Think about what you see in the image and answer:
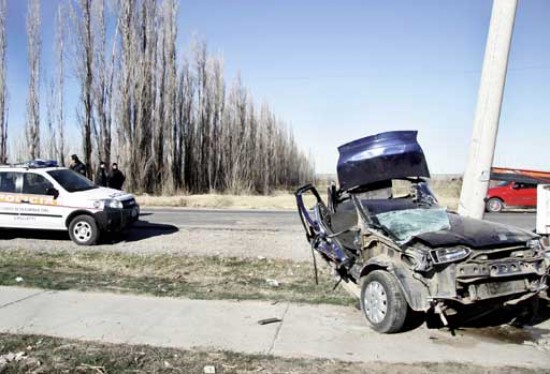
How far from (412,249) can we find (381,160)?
1.83 m

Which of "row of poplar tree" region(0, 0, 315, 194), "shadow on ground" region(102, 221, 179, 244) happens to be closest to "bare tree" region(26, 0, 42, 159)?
"row of poplar tree" region(0, 0, 315, 194)

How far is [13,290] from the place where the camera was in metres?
7.11

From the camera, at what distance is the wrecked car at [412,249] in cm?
496

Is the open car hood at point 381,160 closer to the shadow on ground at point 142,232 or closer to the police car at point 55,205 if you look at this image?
the police car at point 55,205

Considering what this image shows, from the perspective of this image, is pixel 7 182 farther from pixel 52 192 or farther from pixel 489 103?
pixel 489 103

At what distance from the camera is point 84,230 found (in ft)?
37.7

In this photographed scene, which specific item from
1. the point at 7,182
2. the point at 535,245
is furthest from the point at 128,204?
the point at 535,245

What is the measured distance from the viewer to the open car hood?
6691mm

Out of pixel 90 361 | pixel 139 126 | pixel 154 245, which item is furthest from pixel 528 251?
pixel 139 126

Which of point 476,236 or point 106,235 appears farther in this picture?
point 106,235

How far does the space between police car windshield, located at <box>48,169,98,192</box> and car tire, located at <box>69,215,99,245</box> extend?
0.85 m

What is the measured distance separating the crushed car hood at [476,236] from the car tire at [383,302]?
22.0 inches

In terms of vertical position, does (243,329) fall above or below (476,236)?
below

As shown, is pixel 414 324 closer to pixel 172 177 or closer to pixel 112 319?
pixel 112 319
